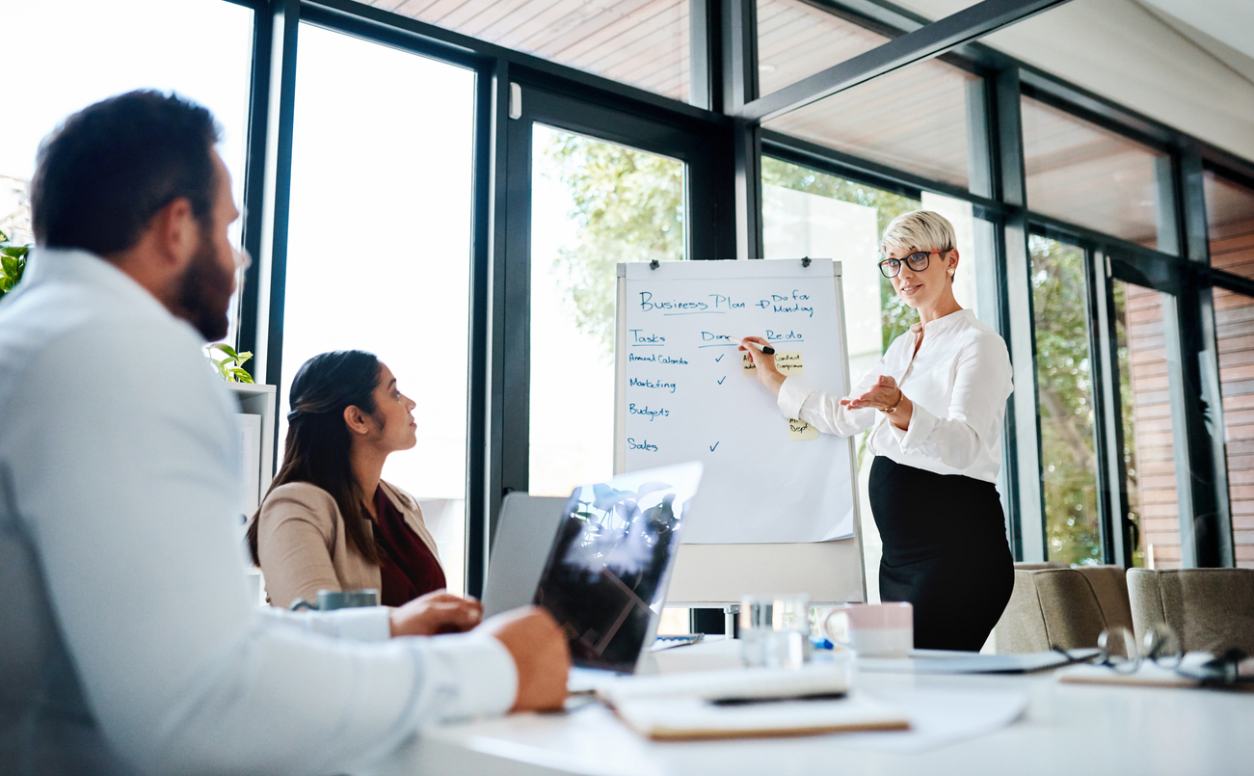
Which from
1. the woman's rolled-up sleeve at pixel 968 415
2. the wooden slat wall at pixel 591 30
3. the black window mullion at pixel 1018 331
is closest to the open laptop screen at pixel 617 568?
the woman's rolled-up sleeve at pixel 968 415

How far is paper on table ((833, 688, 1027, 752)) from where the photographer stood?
28.7 inches

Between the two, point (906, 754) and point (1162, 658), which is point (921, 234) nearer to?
point (1162, 658)

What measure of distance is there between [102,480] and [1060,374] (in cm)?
312

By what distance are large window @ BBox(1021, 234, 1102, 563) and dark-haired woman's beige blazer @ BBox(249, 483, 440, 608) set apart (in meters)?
2.26

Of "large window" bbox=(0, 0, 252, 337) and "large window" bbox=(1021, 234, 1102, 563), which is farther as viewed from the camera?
"large window" bbox=(1021, 234, 1102, 563)

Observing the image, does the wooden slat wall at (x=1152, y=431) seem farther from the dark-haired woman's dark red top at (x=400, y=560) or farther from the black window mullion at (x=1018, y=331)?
the dark-haired woman's dark red top at (x=400, y=560)

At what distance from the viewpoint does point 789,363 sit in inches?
117

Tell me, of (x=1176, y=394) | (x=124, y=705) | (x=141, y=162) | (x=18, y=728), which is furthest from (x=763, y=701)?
(x=1176, y=394)

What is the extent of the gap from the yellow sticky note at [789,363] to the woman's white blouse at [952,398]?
32cm

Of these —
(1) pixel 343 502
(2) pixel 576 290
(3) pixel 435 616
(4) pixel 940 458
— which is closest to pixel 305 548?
(1) pixel 343 502

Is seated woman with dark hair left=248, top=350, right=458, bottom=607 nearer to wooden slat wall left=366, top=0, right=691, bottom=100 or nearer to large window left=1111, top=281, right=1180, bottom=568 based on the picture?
wooden slat wall left=366, top=0, right=691, bottom=100

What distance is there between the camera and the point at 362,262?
3.28 meters

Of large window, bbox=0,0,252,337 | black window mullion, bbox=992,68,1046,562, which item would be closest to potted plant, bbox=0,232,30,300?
large window, bbox=0,0,252,337

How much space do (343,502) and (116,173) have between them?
1196 mm
